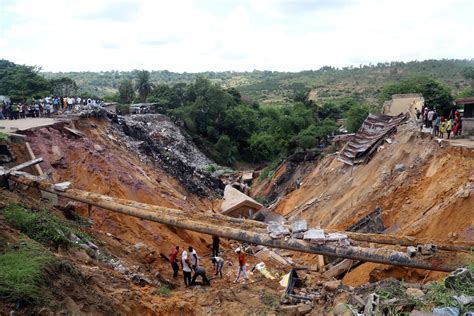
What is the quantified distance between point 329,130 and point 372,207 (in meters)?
19.9

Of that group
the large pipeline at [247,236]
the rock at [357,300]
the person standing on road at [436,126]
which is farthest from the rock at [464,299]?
the person standing on road at [436,126]

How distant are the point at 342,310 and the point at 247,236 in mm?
3707

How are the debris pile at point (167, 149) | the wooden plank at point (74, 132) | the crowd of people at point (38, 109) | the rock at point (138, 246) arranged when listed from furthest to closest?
the debris pile at point (167, 149) < the crowd of people at point (38, 109) < the wooden plank at point (74, 132) < the rock at point (138, 246)

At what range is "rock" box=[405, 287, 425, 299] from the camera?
7617 millimetres

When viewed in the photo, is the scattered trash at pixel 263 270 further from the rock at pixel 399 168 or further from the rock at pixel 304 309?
the rock at pixel 399 168

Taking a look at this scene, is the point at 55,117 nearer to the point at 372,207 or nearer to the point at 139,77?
the point at 372,207

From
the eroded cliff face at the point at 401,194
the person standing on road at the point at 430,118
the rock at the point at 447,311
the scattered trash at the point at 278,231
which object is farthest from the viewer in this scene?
the person standing on road at the point at 430,118

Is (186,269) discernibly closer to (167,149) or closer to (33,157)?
(33,157)

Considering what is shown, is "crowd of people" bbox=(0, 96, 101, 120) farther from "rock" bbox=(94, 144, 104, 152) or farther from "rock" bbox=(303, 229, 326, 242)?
"rock" bbox=(303, 229, 326, 242)

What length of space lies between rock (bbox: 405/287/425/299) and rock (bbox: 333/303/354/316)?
1079 mm

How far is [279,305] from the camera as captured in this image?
10.3 metres

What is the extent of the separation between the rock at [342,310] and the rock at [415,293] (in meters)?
1.08

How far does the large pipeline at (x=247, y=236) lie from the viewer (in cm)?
995

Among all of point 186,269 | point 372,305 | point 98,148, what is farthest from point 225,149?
point 372,305
